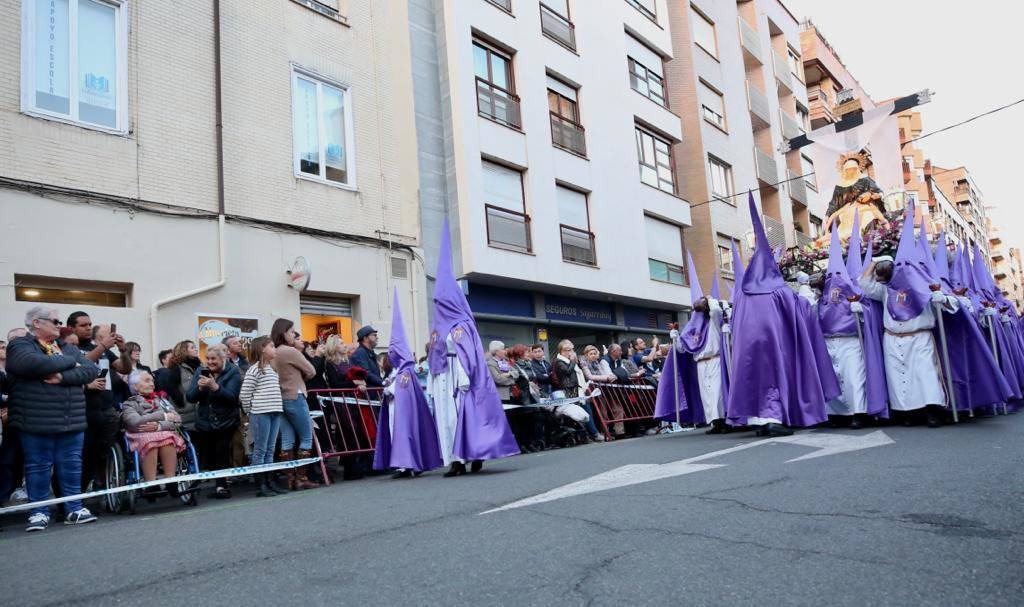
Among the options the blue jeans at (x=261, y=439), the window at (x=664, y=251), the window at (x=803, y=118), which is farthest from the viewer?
the window at (x=803, y=118)

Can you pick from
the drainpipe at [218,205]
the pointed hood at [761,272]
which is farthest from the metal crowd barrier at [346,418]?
the pointed hood at [761,272]

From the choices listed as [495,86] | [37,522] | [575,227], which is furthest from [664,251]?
[37,522]

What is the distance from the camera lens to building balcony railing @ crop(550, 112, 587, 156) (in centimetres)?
2088

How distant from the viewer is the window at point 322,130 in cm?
1455

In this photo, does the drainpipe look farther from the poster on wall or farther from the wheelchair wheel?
the wheelchair wheel

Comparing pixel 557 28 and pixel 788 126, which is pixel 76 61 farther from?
pixel 788 126

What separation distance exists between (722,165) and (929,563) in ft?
89.9

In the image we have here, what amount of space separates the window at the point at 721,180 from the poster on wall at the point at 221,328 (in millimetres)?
18730

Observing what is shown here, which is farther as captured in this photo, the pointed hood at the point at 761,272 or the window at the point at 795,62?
the window at the point at 795,62

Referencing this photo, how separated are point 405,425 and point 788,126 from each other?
31.3m

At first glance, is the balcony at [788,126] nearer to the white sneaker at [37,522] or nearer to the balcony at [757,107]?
the balcony at [757,107]

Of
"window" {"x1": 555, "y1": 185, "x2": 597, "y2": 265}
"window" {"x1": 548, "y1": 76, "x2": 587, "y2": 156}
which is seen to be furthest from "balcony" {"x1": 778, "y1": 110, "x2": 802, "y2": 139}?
"window" {"x1": 555, "y1": 185, "x2": 597, "y2": 265}

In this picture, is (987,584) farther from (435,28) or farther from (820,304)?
(435,28)

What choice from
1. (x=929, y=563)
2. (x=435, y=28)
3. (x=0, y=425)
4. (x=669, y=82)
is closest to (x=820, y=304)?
(x=929, y=563)
